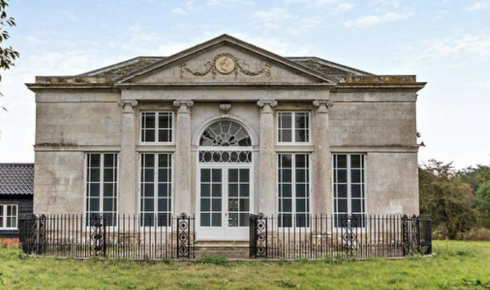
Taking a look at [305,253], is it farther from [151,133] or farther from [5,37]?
[5,37]

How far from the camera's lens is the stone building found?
662 inches

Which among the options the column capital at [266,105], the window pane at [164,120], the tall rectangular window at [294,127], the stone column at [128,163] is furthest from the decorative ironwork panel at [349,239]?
the stone column at [128,163]

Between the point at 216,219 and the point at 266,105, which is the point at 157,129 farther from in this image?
the point at 266,105

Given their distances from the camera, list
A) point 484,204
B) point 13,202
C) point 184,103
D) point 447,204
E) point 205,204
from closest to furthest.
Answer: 1. point 184,103
2. point 205,204
3. point 13,202
4. point 447,204
5. point 484,204

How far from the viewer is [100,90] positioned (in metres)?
17.4

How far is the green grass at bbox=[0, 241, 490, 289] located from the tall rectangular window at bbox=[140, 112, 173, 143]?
5.14 m

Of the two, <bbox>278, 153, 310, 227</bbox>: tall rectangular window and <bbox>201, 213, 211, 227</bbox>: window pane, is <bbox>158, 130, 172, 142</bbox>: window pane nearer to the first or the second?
<bbox>201, 213, 211, 227</bbox>: window pane

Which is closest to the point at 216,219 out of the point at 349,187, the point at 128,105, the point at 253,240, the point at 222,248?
the point at 222,248

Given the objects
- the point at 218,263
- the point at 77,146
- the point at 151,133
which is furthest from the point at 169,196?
the point at 218,263

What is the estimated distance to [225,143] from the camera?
1734 cm

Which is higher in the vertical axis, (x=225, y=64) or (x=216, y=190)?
(x=225, y=64)

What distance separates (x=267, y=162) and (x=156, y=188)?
3.67 metres

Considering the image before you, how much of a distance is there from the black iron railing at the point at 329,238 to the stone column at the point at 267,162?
53cm

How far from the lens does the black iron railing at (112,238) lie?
45.9 ft
